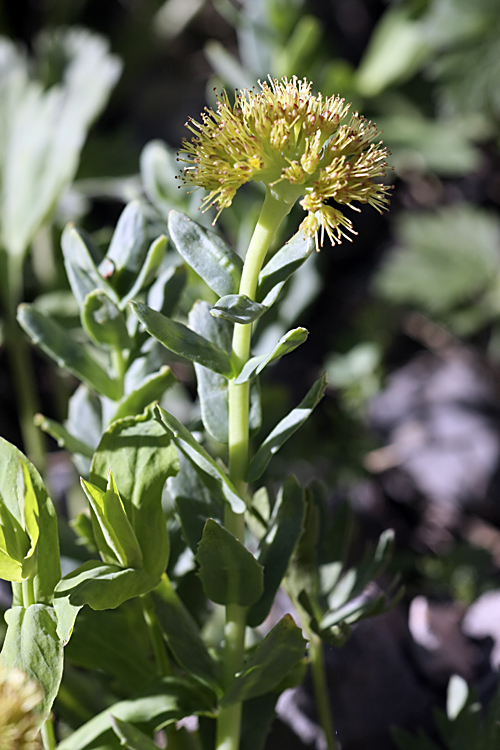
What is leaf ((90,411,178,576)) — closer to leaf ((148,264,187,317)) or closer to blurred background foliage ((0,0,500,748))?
leaf ((148,264,187,317))

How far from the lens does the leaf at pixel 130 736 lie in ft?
1.41

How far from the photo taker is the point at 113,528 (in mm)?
420

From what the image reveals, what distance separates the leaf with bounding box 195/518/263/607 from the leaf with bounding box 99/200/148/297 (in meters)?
0.23

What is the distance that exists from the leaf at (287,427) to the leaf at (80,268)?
20 cm

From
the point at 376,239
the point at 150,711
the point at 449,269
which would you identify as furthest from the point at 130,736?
the point at 376,239

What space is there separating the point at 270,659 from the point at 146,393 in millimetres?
209

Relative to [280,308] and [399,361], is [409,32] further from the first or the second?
[280,308]

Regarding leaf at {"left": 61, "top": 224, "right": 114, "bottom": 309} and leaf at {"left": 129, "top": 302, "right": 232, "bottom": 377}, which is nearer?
leaf at {"left": 129, "top": 302, "right": 232, "bottom": 377}

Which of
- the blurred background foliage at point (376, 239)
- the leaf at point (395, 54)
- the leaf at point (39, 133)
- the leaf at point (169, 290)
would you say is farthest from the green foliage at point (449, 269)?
the leaf at point (169, 290)

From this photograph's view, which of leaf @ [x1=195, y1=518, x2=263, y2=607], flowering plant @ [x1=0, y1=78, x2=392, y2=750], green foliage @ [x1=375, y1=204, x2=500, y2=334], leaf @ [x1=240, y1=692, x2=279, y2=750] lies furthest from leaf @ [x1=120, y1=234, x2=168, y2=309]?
green foliage @ [x1=375, y1=204, x2=500, y2=334]

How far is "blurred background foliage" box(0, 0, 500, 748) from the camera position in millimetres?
1141

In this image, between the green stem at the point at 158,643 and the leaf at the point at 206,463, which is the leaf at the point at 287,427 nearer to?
the leaf at the point at 206,463

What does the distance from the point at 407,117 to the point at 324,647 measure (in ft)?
3.88

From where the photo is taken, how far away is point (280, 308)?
0.89 metres
